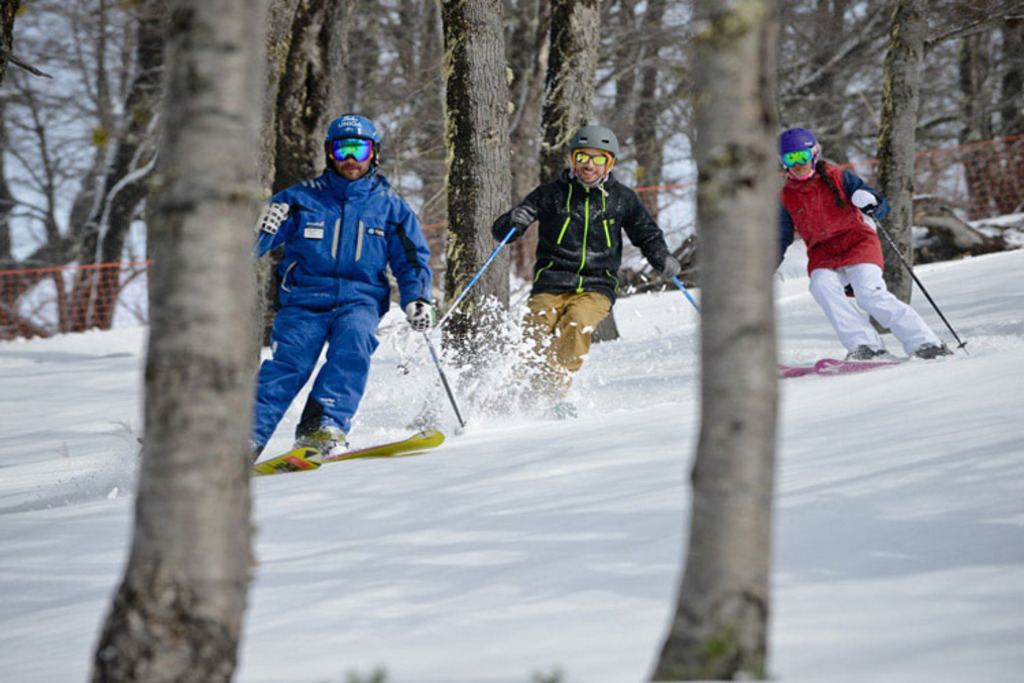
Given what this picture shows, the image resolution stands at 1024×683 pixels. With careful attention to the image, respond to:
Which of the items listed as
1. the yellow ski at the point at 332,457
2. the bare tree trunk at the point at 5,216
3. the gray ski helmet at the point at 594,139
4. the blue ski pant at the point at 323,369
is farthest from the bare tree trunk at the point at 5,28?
the bare tree trunk at the point at 5,216

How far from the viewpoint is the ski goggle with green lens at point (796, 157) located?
6.52 m

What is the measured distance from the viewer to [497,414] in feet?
20.3

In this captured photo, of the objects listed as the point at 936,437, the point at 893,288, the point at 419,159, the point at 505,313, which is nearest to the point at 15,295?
the point at 419,159

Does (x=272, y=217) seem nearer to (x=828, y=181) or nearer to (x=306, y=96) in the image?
(x=828, y=181)

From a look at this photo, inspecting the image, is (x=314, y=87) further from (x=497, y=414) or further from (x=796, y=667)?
(x=796, y=667)

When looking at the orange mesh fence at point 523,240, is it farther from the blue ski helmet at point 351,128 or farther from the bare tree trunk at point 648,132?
the blue ski helmet at point 351,128

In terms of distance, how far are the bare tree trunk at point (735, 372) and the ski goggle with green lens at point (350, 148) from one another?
12.5 ft

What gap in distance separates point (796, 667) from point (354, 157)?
407 cm

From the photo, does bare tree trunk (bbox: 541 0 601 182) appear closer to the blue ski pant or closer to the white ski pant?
the white ski pant

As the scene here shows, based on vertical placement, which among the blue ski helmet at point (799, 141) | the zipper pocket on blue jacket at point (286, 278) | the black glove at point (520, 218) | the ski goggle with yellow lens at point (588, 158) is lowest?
the zipper pocket on blue jacket at point (286, 278)

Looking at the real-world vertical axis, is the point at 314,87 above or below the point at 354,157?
above

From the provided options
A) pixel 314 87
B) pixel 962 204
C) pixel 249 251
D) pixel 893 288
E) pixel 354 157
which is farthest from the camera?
pixel 962 204

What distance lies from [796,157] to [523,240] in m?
8.14

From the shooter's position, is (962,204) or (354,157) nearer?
(354,157)
